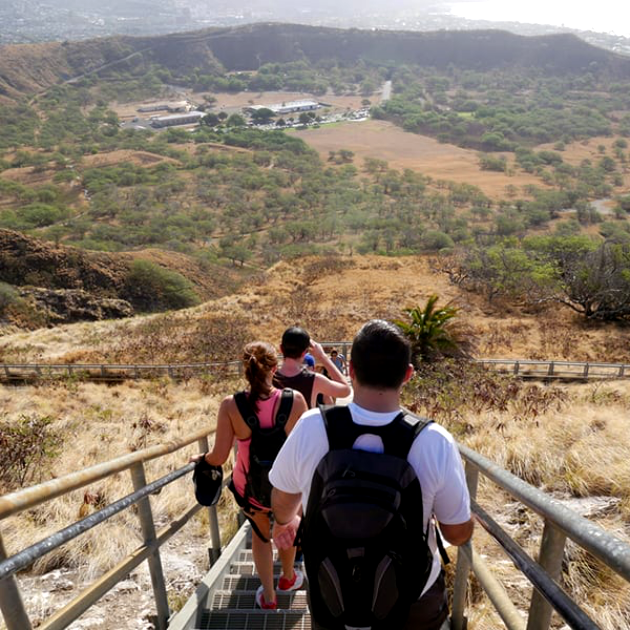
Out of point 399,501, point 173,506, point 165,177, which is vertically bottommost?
point 165,177

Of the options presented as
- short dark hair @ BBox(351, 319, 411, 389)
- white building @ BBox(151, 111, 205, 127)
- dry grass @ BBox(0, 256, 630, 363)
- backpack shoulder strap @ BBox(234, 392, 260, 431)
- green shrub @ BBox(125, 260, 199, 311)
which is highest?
short dark hair @ BBox(351, 319, 411, 389)

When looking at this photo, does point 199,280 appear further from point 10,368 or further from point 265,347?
point 265,347

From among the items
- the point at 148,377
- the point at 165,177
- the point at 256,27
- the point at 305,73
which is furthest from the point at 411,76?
the point at 148,377

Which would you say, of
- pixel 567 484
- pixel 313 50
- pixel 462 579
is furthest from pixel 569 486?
pixel 313 50

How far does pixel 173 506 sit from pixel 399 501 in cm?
358

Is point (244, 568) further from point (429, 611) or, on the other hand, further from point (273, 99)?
point (273, 99)

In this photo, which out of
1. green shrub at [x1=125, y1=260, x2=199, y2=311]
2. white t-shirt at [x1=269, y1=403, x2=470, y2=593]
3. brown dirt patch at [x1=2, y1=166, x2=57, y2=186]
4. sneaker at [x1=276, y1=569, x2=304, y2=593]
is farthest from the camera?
brown dirt patch at [x1=2, y1=166, x2=57, y2=186]

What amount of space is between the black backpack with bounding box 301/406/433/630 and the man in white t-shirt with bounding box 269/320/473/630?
0.05m

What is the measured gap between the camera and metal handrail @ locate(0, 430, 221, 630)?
1.75 metres

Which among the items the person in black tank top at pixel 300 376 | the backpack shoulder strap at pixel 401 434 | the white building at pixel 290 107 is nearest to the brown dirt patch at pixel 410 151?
the white building at pixel 290 107

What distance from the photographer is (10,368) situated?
14.2 m

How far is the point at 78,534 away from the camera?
200cm

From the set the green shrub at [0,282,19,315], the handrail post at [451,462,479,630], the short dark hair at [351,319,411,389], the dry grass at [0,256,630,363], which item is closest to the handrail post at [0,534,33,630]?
the short dark hair at [351,319,411,389]

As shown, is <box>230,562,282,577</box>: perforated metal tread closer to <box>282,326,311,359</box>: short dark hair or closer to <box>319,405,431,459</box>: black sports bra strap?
<box>282,326,311,359</box>: short dark hair
